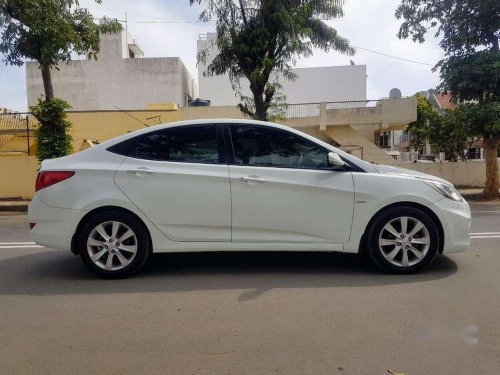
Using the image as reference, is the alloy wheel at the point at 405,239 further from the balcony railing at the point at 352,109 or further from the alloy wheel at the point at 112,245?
the balcony railing at the point at 352,109

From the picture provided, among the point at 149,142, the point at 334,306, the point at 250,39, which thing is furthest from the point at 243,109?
the point at 334,306

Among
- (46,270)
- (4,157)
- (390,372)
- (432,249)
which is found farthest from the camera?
(4,157)

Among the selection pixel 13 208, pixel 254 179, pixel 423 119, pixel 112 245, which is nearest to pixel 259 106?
pixel 13 208

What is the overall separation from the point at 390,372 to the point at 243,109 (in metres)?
13.0

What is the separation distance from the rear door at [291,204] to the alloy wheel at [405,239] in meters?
Result: 0.41

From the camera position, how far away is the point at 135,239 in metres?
5.00

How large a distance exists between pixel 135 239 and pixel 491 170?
12700mm

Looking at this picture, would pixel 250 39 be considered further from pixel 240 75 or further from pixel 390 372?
pixel 390 372

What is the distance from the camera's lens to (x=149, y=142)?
5207mm

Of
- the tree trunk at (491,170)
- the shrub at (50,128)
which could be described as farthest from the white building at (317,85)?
the shrub at (50,128)

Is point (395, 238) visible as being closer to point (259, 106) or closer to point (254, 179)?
point (254, 179)

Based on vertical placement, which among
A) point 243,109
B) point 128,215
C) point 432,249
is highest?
point 243,109

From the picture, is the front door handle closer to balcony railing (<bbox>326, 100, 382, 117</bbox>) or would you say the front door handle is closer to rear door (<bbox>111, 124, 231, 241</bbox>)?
rear door (<bbox>111, 124, 231, 241</bbox>)

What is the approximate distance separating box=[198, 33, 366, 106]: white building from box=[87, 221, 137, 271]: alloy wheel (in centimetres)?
2683
